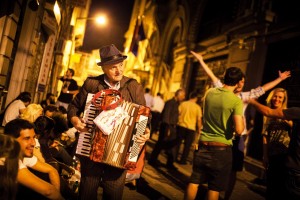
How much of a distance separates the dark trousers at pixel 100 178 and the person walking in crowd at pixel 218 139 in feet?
3.77

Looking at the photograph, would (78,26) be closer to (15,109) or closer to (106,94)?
(15,109)

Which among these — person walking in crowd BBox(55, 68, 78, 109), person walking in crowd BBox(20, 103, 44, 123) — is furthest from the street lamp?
person walking in crowd BBox(20, 103, 44, 123)

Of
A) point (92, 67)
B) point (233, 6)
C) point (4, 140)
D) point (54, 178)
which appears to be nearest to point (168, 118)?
point (54, 178)

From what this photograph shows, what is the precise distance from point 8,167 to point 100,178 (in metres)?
0.99

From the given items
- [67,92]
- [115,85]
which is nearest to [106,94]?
[115,85]

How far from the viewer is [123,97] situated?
10.6 feet

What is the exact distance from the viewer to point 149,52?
2641 centimetres

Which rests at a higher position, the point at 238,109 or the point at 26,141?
the point at 238,109

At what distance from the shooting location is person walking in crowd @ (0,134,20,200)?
96.5 inches

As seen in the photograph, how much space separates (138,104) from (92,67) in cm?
3872

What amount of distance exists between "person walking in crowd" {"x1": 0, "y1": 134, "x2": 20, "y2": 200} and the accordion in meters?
0.66

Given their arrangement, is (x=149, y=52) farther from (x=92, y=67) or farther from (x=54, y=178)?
(x=54, y=178)

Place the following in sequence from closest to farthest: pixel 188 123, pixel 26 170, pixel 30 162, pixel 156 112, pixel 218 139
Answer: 1. pixel 26 170
2. pixel 30 162
3. pixel 218 139
4. pixel 188 123
5. pixel 156 112

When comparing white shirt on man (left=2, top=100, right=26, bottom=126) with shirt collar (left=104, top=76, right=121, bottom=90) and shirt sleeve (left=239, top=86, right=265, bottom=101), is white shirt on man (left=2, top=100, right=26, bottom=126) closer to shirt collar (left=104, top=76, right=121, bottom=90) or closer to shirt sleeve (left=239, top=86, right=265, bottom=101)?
shirt collar (left=104, top=76, right=121, bottom=90)
